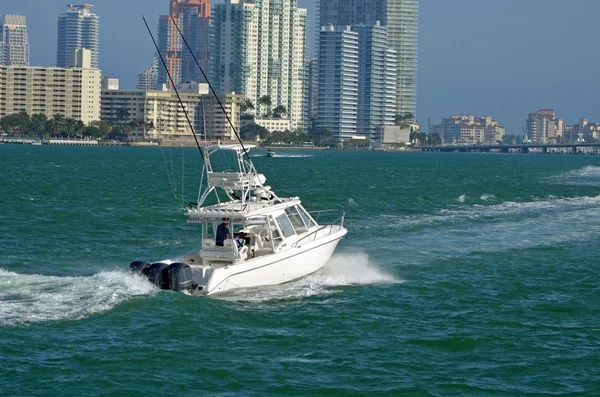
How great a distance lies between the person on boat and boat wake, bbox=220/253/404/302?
60.4 inches

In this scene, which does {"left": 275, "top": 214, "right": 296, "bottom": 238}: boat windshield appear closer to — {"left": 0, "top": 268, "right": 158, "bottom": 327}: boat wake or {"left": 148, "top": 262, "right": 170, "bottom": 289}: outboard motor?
{"left": 148, "top": 262, "right": 170, "bottom": 289}: outboard motor

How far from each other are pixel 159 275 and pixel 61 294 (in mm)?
2226

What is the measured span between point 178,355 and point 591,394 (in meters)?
7.22

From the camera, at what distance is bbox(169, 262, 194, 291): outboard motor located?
25.3 metres

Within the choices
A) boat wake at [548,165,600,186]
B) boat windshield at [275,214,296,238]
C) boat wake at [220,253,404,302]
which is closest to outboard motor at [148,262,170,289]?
boat wake at [220,253,404,302]

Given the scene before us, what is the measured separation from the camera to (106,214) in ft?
158

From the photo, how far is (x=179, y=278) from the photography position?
25.3 metres

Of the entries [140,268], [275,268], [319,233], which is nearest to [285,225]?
[319,233]

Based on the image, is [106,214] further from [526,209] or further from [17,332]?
[17,332]

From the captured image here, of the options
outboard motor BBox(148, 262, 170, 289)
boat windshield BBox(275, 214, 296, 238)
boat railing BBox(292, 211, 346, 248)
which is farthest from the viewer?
boat railing BBox(292, 211, 346, 248)

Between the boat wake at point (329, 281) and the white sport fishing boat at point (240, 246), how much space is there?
0.24m

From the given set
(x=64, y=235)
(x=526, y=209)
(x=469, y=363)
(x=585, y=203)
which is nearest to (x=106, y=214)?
(x=64, y=235)

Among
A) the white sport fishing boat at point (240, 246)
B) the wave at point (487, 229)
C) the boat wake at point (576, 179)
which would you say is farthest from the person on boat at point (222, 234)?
the boat wake at point (576, 179)

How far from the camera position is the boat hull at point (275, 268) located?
25.6 m
